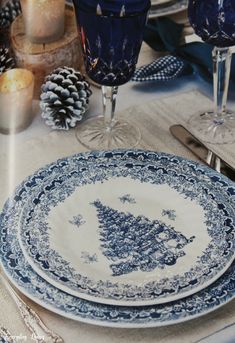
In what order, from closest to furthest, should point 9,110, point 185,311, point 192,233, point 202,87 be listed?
point 185,311 < point 192,233 < point 9,110 < point 202,87

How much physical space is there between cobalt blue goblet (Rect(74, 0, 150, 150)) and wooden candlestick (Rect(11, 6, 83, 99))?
137 millimetres

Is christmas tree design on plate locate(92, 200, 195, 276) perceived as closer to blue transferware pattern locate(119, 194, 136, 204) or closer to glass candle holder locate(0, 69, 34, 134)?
blue transferware pattern locate(119, 194, 136, 204)

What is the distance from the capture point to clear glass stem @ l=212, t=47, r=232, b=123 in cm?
91

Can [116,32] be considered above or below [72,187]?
above

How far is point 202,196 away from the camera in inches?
29.3

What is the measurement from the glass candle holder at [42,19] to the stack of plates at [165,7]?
23cm

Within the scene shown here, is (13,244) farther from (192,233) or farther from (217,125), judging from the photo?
(217,125)

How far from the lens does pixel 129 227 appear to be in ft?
2.34

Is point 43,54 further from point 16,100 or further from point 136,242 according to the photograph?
point 136,242

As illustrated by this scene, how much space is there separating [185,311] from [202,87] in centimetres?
51

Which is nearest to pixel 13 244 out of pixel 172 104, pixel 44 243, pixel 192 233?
pixel 44 243

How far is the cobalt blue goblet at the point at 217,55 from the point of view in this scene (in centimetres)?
85

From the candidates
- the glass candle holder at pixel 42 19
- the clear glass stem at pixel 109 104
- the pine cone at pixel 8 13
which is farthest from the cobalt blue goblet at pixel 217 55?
the pine cone at pixel 8 13

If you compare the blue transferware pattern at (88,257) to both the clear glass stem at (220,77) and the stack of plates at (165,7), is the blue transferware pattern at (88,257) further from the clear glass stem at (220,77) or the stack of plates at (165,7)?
the stack of plates at (165,7)
